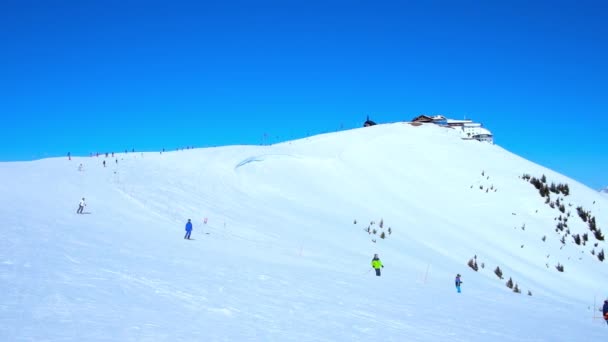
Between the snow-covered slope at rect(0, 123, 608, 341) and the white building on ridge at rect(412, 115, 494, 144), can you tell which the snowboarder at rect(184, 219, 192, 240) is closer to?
the snow-covered slope at rect(0, 123, 608, 341)

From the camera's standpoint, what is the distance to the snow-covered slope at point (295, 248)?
871 centimetres

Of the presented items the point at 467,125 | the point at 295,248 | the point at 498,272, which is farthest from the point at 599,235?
the point at 467,125

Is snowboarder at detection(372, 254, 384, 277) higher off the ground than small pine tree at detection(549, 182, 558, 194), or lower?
lower

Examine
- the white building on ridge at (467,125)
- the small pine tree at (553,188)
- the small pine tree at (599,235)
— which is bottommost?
the small pine tree at (599,235)

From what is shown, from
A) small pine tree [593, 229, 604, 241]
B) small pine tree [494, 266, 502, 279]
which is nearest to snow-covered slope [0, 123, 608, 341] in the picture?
small pine tree [494, 266, 502, 279]

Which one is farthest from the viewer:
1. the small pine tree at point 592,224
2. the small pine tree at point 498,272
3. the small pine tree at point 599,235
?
the small pine tree at point 592,224

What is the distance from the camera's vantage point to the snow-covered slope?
343 inches

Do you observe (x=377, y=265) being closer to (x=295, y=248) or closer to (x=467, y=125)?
(x=295, y=248)

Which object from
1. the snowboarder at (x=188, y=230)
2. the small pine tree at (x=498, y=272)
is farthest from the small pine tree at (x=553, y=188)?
the snowboarder at (x=188, y=230)

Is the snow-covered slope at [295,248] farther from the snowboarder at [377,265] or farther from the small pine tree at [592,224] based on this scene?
the small pine tree at [592,224]

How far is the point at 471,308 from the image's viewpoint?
13.4m

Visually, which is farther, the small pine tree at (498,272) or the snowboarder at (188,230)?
the small pine tree at (498,272)

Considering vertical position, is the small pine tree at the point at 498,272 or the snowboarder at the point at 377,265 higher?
the small pine tree at the point at 498,272

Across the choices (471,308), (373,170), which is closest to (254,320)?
(471,308)
